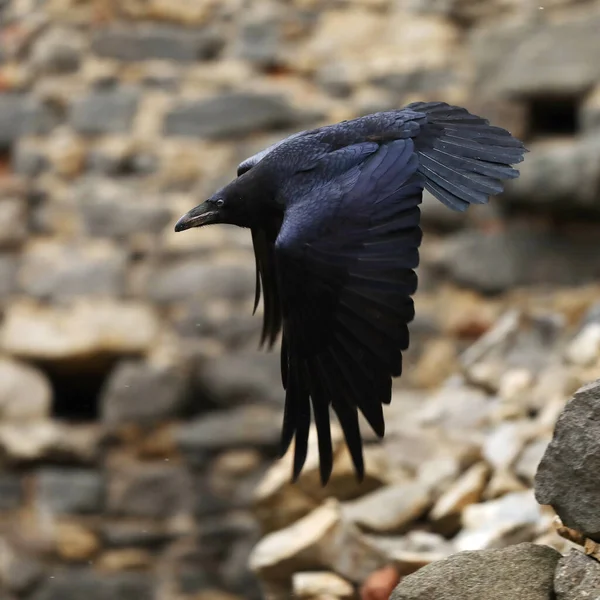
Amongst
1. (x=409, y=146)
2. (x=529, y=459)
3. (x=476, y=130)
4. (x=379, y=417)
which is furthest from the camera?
(x=529, y=459)

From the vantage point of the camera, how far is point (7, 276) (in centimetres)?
428

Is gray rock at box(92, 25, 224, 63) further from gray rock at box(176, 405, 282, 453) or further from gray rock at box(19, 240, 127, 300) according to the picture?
gray rock at box(176, 405, 282, 453)

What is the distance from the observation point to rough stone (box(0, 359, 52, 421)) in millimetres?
3934

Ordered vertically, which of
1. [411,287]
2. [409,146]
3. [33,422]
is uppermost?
[409,146]

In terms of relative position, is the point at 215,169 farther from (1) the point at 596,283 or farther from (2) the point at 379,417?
(2) the point at 379,417

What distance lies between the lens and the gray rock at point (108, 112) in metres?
4.68

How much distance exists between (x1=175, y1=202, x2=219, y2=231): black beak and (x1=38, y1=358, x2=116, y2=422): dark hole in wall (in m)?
1.72

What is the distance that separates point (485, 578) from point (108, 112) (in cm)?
320

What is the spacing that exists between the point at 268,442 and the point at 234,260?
2.53 feet

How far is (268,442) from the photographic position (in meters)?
3.88

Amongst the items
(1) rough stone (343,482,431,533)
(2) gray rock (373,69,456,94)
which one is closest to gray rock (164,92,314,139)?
(2) gray rock (373,69,456,94)

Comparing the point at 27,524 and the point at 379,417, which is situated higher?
the point at 379,417

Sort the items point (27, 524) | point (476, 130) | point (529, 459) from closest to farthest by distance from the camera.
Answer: point (476, 130) < point (529, 459) < point (27, 524)

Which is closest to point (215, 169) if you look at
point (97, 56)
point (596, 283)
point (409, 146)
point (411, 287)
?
point (97, 56)
